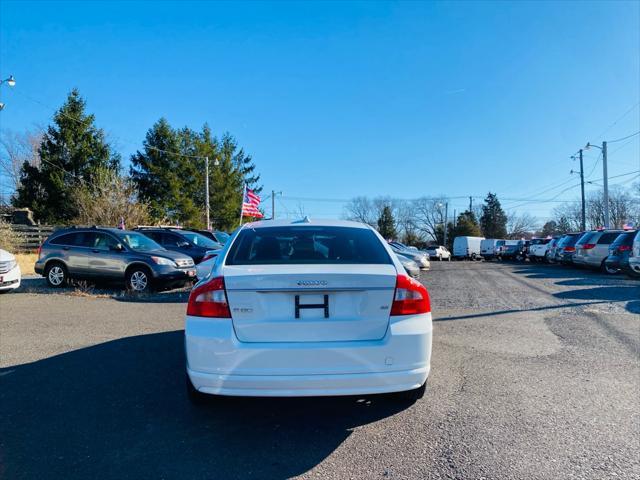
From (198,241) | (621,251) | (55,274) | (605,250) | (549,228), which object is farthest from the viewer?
(549,228)

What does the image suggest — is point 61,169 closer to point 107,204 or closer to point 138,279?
point 107,204

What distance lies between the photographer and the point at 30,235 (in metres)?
24.7

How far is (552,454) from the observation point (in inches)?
113

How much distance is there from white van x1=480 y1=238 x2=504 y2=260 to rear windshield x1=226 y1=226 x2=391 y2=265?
143ft

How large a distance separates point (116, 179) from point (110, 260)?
20.2 metres

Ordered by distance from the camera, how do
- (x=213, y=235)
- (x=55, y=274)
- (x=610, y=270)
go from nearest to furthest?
1. (x=55, y=274)
2. (x=610, y=270)
3. (x=213, y=235)

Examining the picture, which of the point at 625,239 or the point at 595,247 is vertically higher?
the point at 625,239

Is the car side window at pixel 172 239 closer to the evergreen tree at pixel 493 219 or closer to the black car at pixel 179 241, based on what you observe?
the black car at pixel 179 241

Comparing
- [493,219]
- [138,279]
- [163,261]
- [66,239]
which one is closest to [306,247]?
[163,261]

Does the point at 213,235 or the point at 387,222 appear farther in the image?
the point at 387,222

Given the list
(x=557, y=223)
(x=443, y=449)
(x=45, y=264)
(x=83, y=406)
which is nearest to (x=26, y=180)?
(x=45, y=264)

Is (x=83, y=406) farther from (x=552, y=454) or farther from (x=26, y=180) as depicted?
(x=26, y=180)

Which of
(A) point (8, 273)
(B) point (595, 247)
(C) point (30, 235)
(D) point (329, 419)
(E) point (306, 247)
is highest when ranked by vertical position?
(C) point (30, 235)

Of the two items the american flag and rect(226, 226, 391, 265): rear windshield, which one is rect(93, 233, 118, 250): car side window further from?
the american flag
